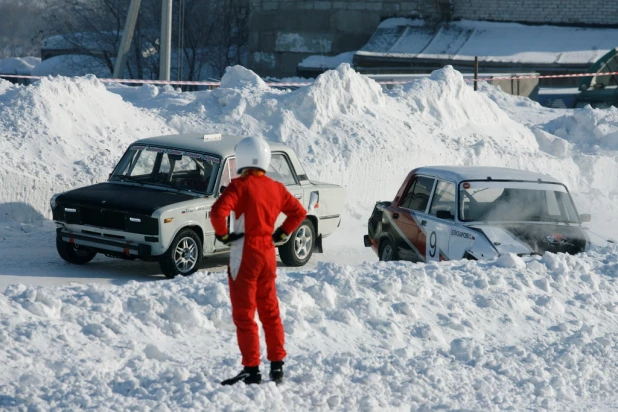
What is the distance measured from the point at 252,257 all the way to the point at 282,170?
262 inches

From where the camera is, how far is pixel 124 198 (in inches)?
489

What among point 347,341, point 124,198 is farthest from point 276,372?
point 124,198

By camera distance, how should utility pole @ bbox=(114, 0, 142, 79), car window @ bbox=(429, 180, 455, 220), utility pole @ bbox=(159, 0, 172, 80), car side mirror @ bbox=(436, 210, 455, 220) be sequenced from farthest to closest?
1. utility pole @ bbox=(114, 0, 142, 79)
2. utility pole @ bbox=(159, 0, 172, 80)
3. car window @ bbox=(429, 180, 455, 220)
4. car side mirror @ bbox=(436, 210, 455, 220)

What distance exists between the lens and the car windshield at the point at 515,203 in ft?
40.8

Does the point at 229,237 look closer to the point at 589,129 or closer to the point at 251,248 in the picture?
the point at 251,248

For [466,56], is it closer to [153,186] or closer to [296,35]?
[296,35]

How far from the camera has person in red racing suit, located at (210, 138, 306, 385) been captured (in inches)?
289

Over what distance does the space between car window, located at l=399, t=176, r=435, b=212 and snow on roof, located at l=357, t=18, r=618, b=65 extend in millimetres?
25313

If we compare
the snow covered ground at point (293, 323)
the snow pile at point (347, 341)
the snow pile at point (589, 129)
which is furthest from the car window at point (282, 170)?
the snow pile at point (589, 129)

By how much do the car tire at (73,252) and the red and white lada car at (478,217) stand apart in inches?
137

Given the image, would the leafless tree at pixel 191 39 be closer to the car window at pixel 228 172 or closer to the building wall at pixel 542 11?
the building wall at pixel 542 11

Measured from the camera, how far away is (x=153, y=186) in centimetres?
1307

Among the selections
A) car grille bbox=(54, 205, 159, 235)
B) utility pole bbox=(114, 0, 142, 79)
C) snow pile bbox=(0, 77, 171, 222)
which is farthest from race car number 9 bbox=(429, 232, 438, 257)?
utility pole bbox=(114, 0, 142, 79)

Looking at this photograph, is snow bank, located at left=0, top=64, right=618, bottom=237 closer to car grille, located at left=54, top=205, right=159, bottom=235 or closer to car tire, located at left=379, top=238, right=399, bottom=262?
car grille, located at left=54, top=205, right=159, bottom=235
